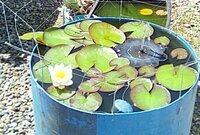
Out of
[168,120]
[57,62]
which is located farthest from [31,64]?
[168,120]

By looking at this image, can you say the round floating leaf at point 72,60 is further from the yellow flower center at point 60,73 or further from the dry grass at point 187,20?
the dry grass at point 187,20

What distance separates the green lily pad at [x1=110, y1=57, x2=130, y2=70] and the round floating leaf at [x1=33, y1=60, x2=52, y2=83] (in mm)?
199

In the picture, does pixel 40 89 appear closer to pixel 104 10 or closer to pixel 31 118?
pixel 31 118

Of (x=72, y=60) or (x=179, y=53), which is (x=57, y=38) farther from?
(x=179, y=53)

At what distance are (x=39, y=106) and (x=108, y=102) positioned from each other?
20 centimetres

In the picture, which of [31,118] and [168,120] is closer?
[168,120]

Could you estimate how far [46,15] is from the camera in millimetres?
2629

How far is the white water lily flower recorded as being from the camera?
4.50 ft

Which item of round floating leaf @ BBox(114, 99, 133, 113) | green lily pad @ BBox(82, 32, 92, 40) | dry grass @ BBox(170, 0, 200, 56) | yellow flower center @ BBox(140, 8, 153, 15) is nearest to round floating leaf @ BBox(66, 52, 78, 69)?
green lily pad @ BBox(82, 32, 92, 40)

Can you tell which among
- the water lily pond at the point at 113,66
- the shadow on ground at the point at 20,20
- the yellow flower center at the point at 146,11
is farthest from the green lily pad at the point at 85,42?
the shadow on ground at the point at 20,20

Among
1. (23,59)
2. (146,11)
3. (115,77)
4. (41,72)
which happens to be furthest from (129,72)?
(23,59)

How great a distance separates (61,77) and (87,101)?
0.11 meters

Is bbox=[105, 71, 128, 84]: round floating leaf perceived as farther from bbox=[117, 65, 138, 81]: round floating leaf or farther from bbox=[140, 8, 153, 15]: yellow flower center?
bbox=[140, 8, 153, 15]: yellow flower center

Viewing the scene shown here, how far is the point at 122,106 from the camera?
4.33 ft
